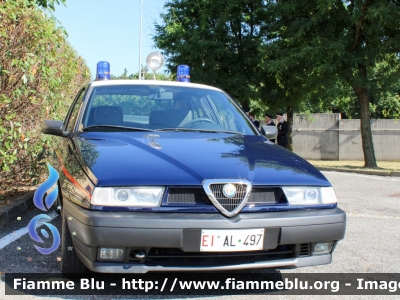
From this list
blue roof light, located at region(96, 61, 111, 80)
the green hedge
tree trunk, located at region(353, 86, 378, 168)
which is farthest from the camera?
tree trunk, located at region(353, 86, 378, 168)

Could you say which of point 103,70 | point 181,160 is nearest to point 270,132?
point 181,160

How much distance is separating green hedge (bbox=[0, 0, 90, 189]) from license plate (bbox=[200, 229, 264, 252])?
3.73 meters

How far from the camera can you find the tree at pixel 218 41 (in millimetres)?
22656

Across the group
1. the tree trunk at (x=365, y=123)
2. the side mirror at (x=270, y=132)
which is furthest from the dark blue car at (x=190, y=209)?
the tree trunk at (x=365, y=123)

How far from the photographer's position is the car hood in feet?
11.6

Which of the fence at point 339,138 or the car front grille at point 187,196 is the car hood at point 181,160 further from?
the fence at point 339,138

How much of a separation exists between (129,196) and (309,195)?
1.19 m

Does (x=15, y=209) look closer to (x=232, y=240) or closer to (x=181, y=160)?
(x=181, y=160)

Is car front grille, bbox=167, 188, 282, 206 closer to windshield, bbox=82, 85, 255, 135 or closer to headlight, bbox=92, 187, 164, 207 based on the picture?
headlight, bbox=92, 187, 164, 207

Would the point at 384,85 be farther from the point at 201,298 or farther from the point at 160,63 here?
the point at 201,298

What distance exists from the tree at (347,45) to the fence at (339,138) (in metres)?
9.36

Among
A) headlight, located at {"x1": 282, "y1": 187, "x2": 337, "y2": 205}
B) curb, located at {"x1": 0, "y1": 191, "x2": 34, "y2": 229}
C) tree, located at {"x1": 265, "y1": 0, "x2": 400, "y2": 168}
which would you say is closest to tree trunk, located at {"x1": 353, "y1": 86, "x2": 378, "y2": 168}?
tree, located at {"x1": 265, "y1": 0, "x2": 400, "y2": 168}

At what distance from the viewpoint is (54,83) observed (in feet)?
25.4

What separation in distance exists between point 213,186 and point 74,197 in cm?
95
